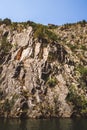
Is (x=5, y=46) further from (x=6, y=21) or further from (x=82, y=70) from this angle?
(x=82, y=70)

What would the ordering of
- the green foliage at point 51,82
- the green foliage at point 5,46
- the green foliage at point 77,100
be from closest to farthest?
the green foliage at point 77,100, the green foliage at point 51,82, the green foliage at point 5,46

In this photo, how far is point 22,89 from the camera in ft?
325

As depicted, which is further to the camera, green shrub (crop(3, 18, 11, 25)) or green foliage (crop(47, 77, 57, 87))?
green shrub (crop(3, 18, 11, 25))

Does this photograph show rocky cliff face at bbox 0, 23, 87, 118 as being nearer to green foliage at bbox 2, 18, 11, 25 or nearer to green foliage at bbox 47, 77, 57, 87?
green foliage at bbox 47, 77, 57, 87

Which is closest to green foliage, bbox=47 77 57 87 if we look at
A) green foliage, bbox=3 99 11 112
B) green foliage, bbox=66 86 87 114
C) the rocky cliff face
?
the rocky cliff face

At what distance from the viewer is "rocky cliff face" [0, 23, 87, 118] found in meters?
94.4

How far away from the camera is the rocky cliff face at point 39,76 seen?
9444 cm

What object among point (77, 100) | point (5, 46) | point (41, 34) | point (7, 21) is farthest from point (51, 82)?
point (7, 21)

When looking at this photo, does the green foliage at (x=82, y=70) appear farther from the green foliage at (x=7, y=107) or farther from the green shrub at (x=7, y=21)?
the green shrub at (x=7, y=21)

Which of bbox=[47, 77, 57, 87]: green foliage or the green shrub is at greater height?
the green shrub

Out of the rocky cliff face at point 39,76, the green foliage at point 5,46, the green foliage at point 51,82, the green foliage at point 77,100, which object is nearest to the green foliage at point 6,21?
the rocky cliff face at point 39,76

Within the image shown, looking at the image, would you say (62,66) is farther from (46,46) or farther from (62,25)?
(62,25)

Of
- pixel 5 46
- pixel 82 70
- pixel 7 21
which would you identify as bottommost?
pixel 82 70

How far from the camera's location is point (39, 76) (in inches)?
4122
